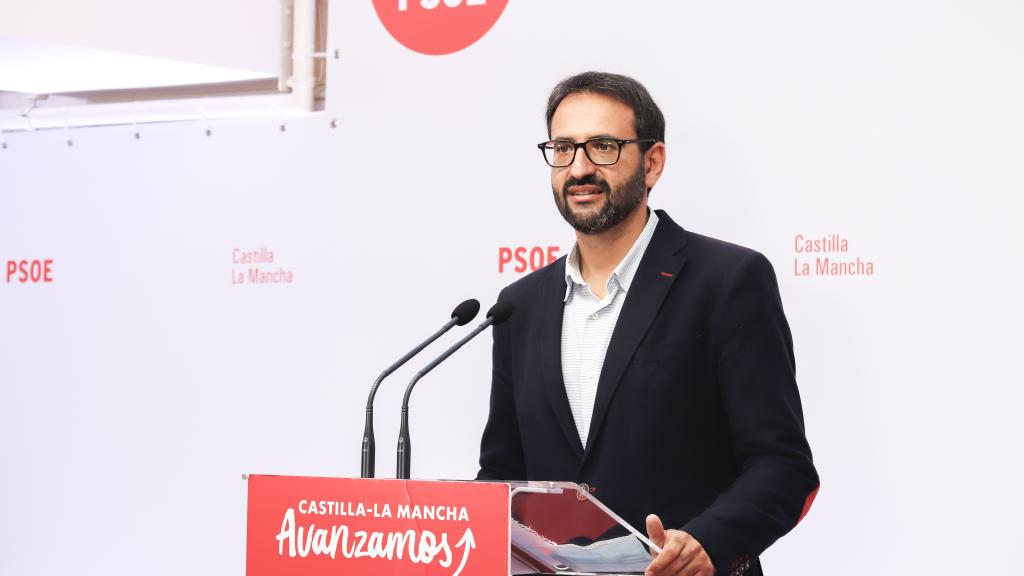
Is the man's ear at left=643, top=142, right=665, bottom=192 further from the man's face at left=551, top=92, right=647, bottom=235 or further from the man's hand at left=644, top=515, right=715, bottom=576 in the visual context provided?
the man's hand at left=644, top=515, right=715, bottom=576

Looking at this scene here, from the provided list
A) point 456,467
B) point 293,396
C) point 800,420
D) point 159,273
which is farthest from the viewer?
point 159,273

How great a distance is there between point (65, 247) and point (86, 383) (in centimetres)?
50

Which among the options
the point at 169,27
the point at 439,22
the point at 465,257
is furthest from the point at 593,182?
the point at 169,27

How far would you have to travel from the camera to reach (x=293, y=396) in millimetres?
3969

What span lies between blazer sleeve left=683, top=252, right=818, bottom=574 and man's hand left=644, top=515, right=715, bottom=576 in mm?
47

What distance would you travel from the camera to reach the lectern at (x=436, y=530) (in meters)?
1.70

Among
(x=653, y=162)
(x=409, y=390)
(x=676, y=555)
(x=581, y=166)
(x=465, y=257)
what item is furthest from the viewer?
(x=465, y=257)

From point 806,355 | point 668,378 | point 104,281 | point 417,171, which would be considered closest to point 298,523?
point 668,378

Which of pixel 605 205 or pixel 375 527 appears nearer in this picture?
pixel 375 527

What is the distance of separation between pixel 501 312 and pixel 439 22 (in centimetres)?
177

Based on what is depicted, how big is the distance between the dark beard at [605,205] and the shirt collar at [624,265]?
69 mm

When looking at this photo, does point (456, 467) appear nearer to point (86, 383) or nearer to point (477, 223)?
point (477, 223)

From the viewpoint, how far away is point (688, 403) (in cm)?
220

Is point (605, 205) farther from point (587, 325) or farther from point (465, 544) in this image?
point (465, 544)
